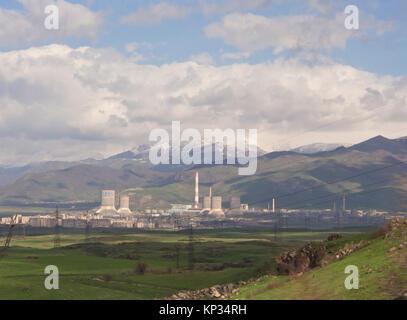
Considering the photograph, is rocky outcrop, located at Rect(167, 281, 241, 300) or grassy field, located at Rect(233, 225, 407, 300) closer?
grassy field, located at Rect(233, 225, 407, 300)

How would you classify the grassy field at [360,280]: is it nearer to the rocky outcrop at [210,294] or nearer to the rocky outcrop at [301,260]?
the rocky outcrop at [301,260]

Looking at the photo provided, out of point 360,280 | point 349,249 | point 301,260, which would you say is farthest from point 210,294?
point 360,280

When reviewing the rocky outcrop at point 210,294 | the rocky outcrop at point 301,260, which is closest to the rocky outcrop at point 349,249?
the rocky outcrop at point 301,260

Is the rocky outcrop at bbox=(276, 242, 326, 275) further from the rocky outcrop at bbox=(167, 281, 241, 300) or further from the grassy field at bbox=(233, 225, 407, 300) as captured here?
the rocky outcrop at bbox=(167, 281, 241, 300)

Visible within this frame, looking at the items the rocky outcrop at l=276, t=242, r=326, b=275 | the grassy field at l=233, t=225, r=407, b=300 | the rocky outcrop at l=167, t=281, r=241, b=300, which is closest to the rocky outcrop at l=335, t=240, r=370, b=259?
the grassy field at l=233, t=225, r=407, b=300

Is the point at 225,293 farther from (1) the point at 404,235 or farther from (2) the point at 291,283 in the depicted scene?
(1) the point at 404,235

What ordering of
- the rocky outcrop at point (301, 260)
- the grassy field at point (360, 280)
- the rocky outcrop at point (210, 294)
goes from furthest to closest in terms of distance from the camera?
the rocky outcrop at point (210, 294), the rocky outcrop at point (301, 260), the grassy field at point (360, 280)

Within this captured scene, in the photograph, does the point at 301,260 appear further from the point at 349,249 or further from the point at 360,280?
the point at 360,280
